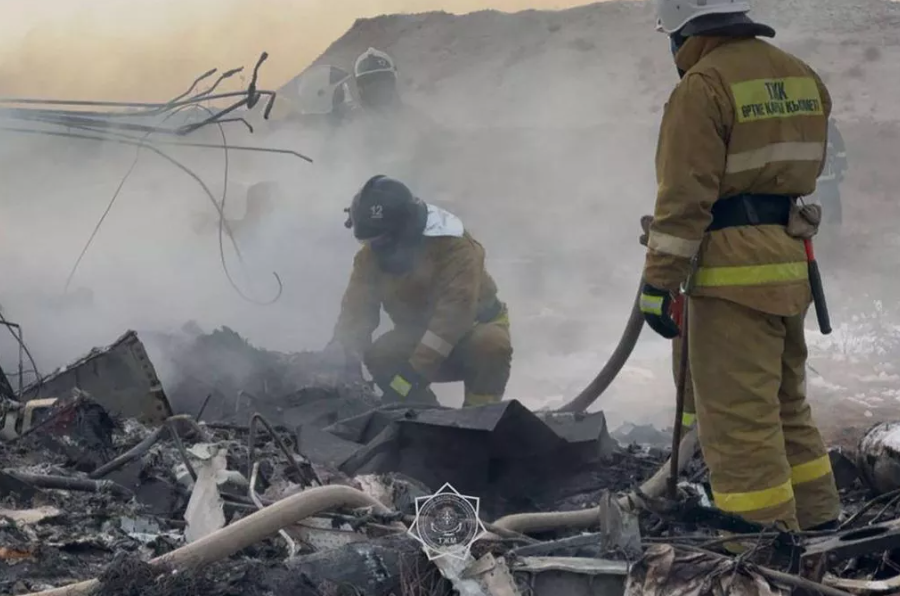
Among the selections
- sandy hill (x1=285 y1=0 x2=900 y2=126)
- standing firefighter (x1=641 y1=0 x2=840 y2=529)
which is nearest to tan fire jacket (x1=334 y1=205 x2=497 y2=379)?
standing firefighter (x1=641 y1=0 x2=840 y2=529)

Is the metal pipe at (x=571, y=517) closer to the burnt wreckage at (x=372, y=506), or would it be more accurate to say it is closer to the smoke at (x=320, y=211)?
the burnt wreckage at (x=372, y=506)

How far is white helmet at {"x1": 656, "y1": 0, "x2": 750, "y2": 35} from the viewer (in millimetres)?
3426

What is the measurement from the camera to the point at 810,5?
22688mm

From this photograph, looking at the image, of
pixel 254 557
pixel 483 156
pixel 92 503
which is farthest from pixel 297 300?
pixel 483 156

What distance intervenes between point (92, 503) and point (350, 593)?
44.6 inches

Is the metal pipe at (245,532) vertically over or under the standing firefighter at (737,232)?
under

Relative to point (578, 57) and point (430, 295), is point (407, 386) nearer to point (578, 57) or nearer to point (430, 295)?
point (430, 295)

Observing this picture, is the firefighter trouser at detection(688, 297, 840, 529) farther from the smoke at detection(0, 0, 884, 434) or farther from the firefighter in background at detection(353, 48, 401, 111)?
the firefighter in background at detection(353, 48, 401, 111)

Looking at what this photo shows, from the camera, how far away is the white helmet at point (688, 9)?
343cm

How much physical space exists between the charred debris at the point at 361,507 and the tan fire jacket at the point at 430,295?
32.3 inches

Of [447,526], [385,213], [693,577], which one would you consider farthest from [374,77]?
[693,577]

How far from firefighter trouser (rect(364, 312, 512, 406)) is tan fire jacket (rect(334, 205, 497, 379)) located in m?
0.08

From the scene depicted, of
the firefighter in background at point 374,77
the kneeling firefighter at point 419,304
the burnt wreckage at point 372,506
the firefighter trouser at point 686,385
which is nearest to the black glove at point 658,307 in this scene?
the firefighter trouser at point 686,385

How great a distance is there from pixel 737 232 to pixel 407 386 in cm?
313
